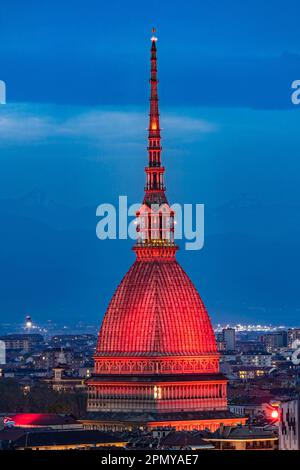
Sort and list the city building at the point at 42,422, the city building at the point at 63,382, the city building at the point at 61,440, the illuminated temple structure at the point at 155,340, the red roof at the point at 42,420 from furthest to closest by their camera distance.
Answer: the city building at the point at 63,382 < the illuminated temple structure at the point at 155,340 < the red roof at the point at 42,420 < the city building at the point at 42,422 < the city building at the point at 61,440

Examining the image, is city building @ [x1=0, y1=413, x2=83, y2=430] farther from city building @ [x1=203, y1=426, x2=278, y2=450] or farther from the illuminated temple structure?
city building @ [x1=203, y1=426, x2=278, y2=450]

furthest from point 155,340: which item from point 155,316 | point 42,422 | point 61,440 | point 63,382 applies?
point 63,382

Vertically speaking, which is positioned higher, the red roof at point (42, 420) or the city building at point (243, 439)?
the red roof at point (42, 420)

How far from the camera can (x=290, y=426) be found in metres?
69.2

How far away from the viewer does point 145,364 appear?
136 m

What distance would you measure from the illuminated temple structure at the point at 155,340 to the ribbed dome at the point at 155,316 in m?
0.04

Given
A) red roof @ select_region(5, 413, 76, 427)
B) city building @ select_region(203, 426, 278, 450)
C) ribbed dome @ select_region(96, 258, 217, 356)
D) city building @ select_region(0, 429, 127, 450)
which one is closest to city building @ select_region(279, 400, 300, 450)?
city building @ select_region(0, 429, 127, 450)

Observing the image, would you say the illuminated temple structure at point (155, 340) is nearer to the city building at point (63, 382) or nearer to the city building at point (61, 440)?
the city building at point (61, 440)

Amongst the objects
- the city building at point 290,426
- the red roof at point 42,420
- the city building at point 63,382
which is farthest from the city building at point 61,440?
the city building at point 63,382

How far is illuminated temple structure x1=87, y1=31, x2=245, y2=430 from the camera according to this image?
136m

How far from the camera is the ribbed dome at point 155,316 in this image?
13538 cm

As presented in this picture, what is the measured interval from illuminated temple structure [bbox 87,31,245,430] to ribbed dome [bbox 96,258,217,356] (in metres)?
0.04

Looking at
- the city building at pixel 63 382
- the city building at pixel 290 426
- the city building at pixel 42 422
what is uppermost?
the city building at pixel 63 382
